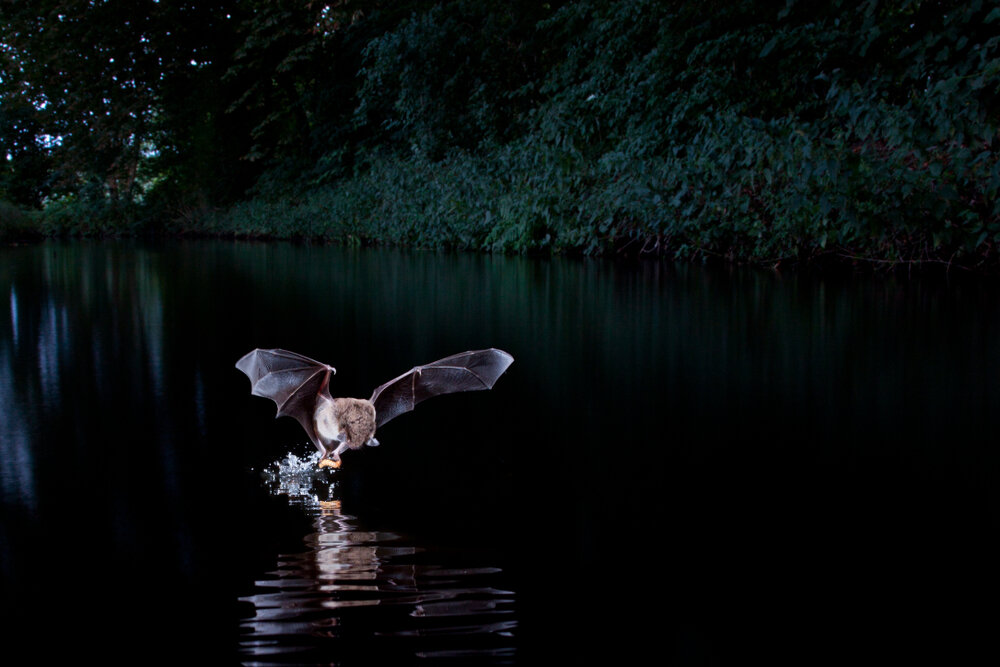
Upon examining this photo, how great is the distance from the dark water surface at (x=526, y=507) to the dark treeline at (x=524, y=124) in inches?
119

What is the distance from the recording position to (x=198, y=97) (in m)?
25.4

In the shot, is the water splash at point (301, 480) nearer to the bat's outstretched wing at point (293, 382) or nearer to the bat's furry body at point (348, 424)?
the bat's furry body at point (348, 424)

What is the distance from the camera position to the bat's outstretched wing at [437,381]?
223 centimetres

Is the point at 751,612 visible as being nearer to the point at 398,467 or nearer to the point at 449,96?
the point at 398,467

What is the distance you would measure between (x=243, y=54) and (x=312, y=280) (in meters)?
17.5

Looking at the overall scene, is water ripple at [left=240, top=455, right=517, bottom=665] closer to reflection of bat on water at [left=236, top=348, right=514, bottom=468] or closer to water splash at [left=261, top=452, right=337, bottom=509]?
water splash at [left=261, top=452, right=337, bottom=509]

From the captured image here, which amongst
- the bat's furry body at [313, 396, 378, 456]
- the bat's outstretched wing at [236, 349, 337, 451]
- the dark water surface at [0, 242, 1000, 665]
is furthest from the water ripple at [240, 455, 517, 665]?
the bat's outstretched wing at [236, 349, 337, 451]

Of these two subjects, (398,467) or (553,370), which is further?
(553,370)

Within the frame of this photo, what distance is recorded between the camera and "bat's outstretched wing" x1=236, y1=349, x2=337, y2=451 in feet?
7.09

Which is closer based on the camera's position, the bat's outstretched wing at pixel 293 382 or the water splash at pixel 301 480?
the water splash at pixel 301 480

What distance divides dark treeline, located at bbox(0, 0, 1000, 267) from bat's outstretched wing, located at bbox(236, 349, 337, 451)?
15.4ft

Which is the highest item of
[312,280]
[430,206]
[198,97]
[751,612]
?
[198,97]

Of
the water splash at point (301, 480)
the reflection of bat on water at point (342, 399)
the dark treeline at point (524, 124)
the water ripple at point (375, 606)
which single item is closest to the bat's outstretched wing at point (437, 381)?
the reflection of bat on water at point (342, 399)

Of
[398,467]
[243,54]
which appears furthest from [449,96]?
[398,467]
